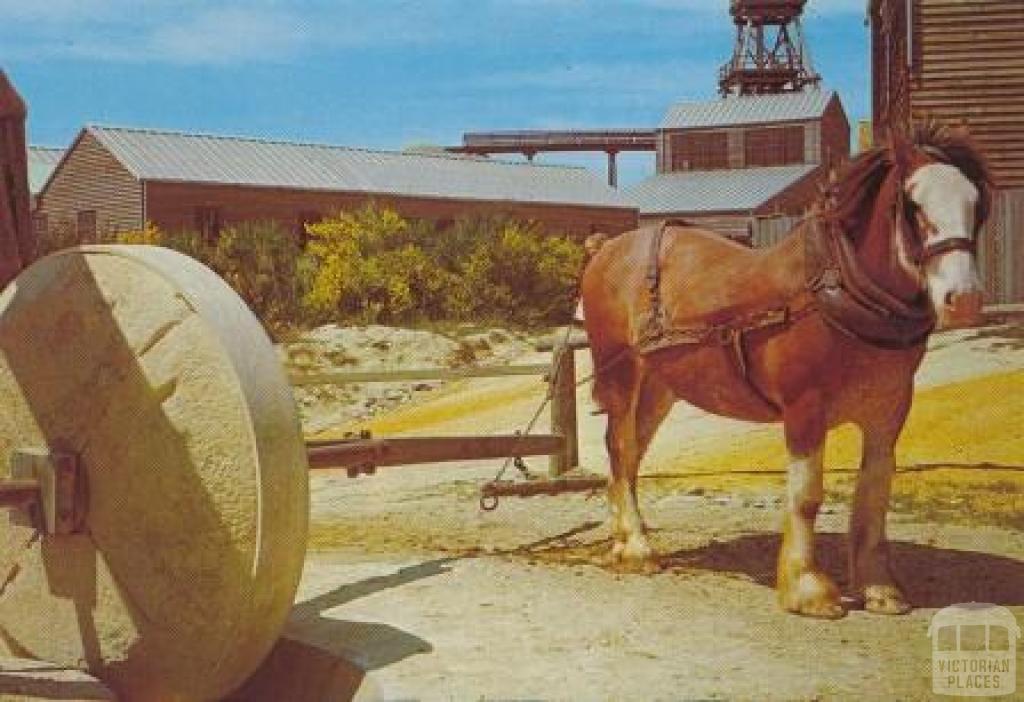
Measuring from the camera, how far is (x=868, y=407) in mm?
5137

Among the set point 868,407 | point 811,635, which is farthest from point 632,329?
point 811,635

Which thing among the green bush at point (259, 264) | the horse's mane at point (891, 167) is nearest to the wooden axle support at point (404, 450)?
the horse's mane at point (891, 167)

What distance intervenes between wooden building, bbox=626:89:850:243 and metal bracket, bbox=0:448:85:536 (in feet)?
123

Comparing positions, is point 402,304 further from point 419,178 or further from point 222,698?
point 222,698

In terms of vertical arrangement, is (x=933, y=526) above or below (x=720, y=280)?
below

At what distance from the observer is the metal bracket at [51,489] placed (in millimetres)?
4719

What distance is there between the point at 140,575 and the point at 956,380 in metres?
9.24

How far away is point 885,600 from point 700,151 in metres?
41.2

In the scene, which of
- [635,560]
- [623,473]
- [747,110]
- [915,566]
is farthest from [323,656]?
[747,110]

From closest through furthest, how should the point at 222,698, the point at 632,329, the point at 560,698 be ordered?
1. the point at 560,698
2. the point at 222,698
3. the point at 632,329

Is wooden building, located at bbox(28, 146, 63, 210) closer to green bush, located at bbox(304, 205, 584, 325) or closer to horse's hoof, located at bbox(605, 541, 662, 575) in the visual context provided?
green bush, located at bbox(304, 205, 584, 325)

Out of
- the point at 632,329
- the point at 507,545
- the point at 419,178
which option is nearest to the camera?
the point at 632,329

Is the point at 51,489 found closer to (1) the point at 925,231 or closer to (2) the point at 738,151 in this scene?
(1) the point at 925,231

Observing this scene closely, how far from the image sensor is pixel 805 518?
201 inches
